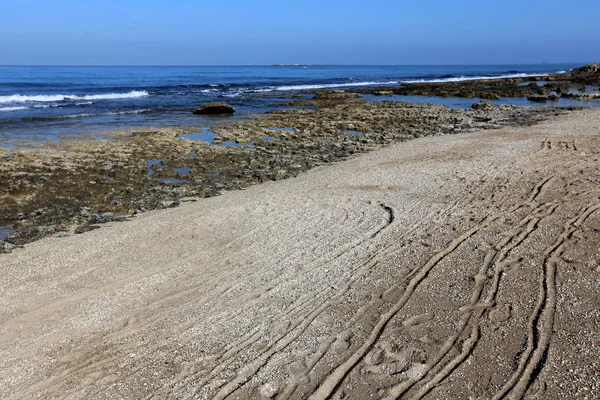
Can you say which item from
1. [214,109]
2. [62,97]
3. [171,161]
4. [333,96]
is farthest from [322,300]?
[62,97]

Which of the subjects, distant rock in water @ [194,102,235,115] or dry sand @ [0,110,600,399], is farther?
distant rock in water @ [194,102,235,115]

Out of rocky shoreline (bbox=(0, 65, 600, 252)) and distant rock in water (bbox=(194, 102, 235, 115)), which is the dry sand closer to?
rocky shoreline (bbox=(0, 65, 600, 252))

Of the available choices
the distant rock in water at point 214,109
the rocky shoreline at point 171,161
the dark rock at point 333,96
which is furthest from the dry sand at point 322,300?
the dark rock at point 333,96

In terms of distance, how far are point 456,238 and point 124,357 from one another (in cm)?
479

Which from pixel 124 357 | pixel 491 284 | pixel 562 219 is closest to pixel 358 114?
pixel 562 219

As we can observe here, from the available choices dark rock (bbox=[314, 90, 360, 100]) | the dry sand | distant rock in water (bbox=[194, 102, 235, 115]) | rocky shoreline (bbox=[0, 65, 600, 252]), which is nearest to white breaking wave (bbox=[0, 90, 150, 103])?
distant rock in water (bbox=[194, 102, 235, 115])

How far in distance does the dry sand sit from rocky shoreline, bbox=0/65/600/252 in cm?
112

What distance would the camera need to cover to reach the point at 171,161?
13.2 m

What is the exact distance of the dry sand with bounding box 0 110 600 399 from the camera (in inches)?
164

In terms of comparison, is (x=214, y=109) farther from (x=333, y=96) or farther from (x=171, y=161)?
(x=333, y=96)

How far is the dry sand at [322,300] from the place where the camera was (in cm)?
416

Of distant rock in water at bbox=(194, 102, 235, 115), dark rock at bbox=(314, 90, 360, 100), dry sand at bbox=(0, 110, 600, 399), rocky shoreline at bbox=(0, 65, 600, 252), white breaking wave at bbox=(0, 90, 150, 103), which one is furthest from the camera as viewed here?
dark rock at bbox=(314, 90, 360, 100)

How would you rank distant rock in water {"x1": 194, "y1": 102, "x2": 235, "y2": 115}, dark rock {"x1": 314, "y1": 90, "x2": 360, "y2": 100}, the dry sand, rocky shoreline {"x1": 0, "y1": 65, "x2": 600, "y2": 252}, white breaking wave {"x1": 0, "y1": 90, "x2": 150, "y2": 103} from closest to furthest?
1. the dry sand
2. rocky shoreline {"x1": 0, "y1": 65, "x2": 600, "y2": 252}
3. distant rock in water {"x1": 194, "y1": 102, "x2": 235, "y2": 115}
4. white breaking wave {"x1": 0, "y1": 90, "x2": 150, "y2": 103}
5. dark rock {"x1": 314, "y1": 90, "x2": 360, "y2": 100}

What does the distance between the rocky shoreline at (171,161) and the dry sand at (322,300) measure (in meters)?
1.12
